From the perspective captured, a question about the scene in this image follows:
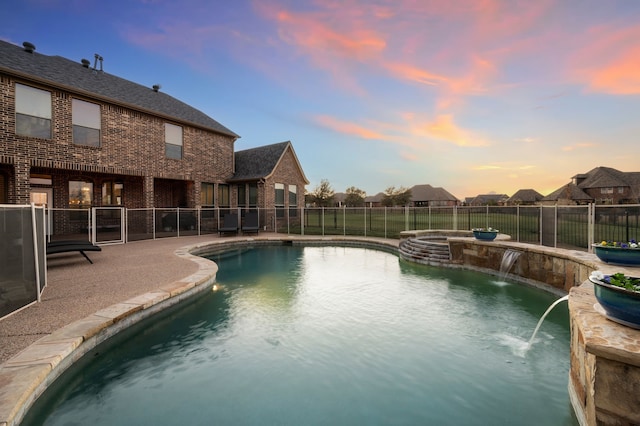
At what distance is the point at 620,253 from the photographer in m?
4.41

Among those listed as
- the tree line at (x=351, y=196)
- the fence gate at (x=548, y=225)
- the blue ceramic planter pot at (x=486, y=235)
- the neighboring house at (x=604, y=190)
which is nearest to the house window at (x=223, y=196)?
the blue ceramic planter pot at (x=486, y=235)

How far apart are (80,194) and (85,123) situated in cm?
406

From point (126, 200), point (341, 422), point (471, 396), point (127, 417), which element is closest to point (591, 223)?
point (471, 396)

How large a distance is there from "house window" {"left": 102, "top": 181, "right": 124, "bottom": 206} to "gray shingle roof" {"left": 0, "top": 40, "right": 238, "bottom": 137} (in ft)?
14.9

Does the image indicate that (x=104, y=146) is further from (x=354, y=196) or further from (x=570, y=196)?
(x=570, y=196)

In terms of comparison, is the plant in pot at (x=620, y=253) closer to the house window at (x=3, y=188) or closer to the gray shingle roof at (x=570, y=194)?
the house window at (x=3, y=188)

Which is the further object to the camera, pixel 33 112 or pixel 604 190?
pixel 604 190

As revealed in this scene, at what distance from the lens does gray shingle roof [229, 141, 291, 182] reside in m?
18.0

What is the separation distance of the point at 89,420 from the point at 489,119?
15.8 metres

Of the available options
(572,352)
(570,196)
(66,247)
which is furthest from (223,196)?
(570,196)

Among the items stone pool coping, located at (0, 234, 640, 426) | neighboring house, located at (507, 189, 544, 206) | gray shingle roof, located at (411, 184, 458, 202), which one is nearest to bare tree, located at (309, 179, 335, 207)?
gray shingle roof, located at (411, 184, 458, 202)

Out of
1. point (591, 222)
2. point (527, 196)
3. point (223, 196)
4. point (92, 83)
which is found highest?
point (92, 83)

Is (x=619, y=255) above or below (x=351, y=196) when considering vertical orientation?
below

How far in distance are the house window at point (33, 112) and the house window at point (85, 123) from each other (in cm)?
86
